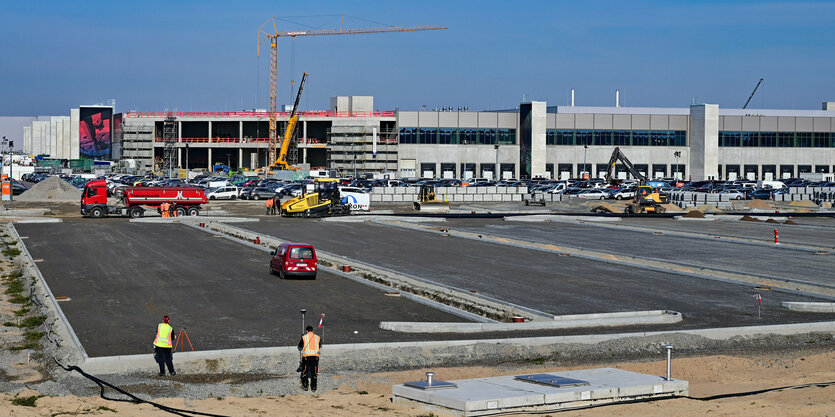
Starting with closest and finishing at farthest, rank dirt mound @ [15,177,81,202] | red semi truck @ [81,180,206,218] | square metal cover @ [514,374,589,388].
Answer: square metal cover @ [514,374,589,388]
red semi truck @ [81,180,206,218]
dirt mound @ [15,177,81,202]

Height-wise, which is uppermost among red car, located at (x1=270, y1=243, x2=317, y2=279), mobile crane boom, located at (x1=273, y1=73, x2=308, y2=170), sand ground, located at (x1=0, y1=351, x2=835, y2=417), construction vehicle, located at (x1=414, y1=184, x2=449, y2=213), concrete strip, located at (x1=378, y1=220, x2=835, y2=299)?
mobile crane boom, located at (x1=273, y1=73, x2=308, y2=170)

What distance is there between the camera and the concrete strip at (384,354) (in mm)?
22688

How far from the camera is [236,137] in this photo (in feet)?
554

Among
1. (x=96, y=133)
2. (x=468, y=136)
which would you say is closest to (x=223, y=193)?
(x=468, y=136)

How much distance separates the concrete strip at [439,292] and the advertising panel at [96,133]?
15774 centimetres

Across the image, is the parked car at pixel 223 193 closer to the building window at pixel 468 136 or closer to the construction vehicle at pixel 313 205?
the construction vehicle at pixel 313 205

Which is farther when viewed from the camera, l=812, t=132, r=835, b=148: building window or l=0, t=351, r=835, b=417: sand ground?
l=812, t=132, r=835, b=148: building window

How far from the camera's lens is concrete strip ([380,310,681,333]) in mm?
27484

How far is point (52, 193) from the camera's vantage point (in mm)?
96312

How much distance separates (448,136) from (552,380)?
132126 millimetres

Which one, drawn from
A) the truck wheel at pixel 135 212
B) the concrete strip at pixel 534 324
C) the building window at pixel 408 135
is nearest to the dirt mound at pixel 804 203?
the truck wheel at pixel 135 212

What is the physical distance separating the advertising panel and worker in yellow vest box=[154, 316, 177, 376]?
17961 centimetres

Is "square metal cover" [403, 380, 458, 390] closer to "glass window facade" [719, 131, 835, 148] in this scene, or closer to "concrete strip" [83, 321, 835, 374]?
"concrete strip" [83, 321, 835, 374]

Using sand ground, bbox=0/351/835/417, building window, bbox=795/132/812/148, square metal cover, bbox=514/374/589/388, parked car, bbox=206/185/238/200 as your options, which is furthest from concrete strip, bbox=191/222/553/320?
building window, bbox=795/132/812/148
